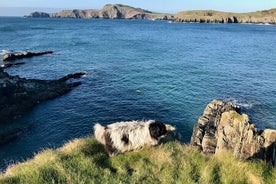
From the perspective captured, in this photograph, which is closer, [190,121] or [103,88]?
[190,121]

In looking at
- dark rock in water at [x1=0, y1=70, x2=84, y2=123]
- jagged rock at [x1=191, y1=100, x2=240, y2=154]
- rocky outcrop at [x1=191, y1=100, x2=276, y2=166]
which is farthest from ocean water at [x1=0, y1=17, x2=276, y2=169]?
rocky outcrop at [x1=191, y1=100, x2=276, y2=166]

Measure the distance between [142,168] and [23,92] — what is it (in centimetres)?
4305

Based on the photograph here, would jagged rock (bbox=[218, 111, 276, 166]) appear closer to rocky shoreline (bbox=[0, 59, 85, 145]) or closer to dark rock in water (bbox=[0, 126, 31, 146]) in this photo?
dark rock in water (bbox=[0, 126, 31, 146])

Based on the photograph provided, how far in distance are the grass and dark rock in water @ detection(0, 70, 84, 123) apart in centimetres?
3253

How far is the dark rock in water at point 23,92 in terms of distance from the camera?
4428 cm

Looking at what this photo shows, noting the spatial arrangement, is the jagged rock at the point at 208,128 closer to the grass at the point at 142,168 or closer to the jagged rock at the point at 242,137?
the jagged rock at the point at 242,137

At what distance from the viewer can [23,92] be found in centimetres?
5009

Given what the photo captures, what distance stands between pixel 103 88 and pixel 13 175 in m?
44.4

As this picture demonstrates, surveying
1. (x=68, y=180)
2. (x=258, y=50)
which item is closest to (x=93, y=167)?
(x=68, y=180)

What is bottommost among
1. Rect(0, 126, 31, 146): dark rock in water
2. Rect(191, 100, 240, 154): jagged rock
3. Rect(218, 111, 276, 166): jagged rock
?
Rect(0, 126, 31, 146): dark rock in water

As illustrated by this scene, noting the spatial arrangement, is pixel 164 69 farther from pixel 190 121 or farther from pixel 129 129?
pixel 129 129

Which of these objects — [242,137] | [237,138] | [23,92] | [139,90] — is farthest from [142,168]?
[23,92]

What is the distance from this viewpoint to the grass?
36.6 feet

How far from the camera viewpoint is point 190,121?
132 ft
